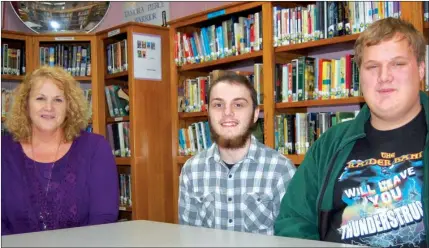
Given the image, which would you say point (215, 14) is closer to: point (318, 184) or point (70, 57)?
Answer: point (70, 57)

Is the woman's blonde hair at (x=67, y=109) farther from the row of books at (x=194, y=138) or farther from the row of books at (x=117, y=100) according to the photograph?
the row of books at (x=117, y=100)

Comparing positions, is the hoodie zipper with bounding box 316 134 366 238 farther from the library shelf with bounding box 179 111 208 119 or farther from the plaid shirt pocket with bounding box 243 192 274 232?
the library shelf with bounding box 179 111 208 119

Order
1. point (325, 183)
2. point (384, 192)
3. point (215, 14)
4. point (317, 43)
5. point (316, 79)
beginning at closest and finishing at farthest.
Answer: point (384, 192) → point (325, 183) → point (317, 43) → point (316, 79) → point (215, 14)

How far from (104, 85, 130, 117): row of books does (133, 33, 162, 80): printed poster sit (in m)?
0.32

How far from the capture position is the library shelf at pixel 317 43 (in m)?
2.84

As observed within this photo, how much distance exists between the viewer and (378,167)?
4.77 ft

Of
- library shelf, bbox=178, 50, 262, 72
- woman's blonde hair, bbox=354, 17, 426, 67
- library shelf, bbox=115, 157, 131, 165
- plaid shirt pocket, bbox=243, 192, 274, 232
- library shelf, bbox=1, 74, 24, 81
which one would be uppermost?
library shelf, bbox=1, 74, 24, 81

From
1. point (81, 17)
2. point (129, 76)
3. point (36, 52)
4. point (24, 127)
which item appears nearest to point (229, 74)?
point (24, 127)

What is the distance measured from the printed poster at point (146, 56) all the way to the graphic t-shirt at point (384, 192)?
8.75ft

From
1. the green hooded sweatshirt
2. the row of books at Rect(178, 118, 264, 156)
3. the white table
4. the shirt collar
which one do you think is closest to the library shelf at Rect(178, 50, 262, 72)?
the row of books at Rect(178, 118, 264, 156)

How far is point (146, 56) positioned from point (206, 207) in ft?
7.26

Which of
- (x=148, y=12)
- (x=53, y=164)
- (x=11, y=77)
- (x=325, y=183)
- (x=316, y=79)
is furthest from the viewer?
(x=148, y=12)

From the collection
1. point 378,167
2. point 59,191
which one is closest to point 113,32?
point 59,191

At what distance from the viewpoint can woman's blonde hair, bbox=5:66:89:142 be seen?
233 cm
